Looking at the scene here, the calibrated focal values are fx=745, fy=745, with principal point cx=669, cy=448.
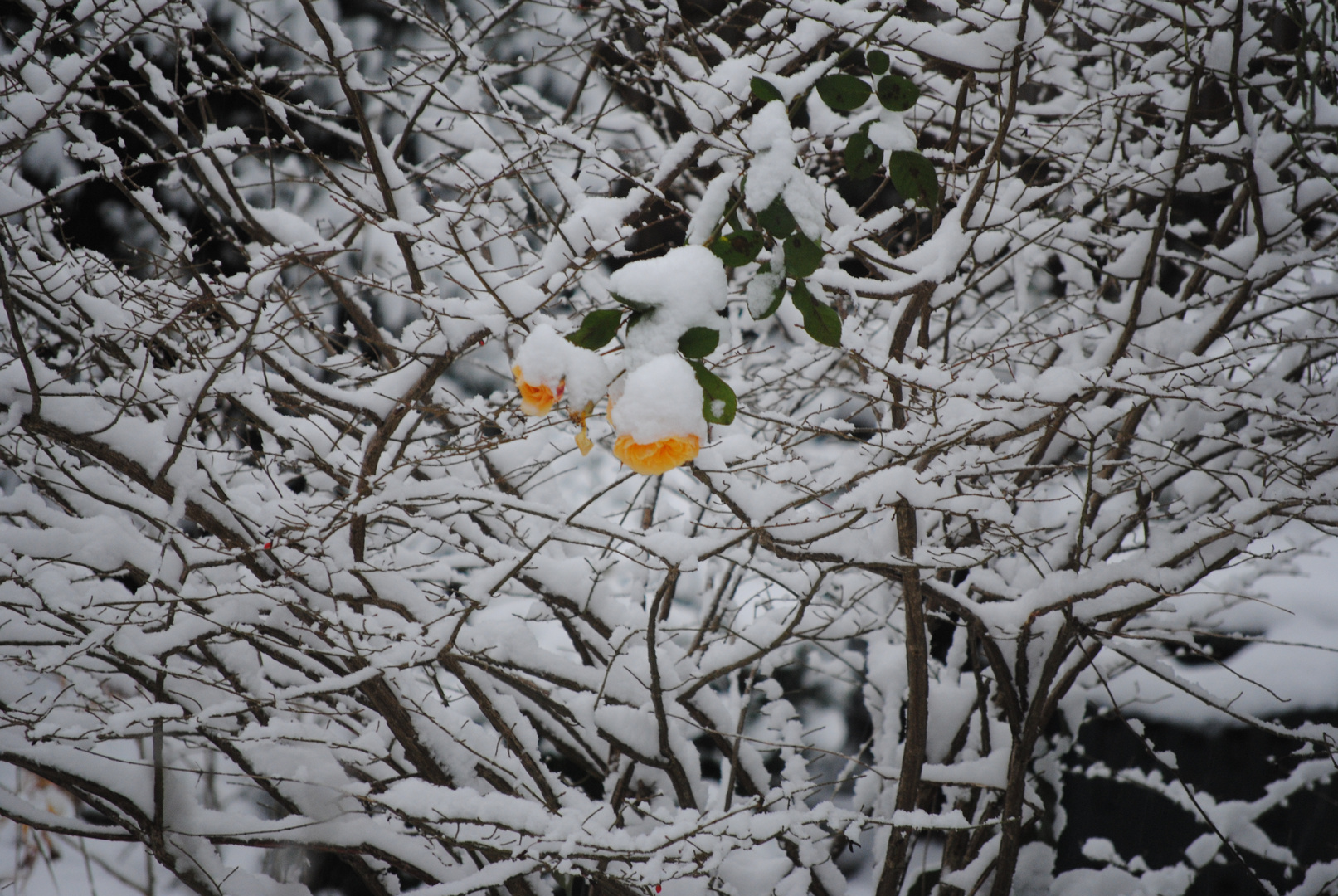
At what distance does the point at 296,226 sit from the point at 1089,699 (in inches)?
146

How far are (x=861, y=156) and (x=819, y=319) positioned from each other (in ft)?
1.02

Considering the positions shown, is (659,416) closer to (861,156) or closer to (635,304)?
(635,304)

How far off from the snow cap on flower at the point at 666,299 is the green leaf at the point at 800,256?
13cm

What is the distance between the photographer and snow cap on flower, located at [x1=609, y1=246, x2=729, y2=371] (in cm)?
82

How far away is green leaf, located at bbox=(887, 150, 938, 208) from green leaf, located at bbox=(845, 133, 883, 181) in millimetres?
32

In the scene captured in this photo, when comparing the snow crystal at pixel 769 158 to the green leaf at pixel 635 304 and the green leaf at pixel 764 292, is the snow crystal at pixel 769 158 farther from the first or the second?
the green leaf at pixel 635 304

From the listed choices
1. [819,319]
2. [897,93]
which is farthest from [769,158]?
[897,93]

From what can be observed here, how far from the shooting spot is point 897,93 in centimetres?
111

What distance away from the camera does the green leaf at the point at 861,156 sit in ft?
3.61

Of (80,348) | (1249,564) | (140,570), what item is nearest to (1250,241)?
(1249,564)

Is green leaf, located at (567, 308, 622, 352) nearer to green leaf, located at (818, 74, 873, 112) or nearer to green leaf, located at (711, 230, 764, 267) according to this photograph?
green leaf, located at (711, 230, 764, 267)

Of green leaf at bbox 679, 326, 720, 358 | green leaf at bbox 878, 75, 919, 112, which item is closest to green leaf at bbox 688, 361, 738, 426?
green leaf at bbox 679, 326, 720, 358

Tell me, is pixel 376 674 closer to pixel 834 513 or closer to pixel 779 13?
pixel 834 513

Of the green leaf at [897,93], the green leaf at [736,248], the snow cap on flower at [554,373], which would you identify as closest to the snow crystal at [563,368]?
the snow cap on flower at [554,373]
